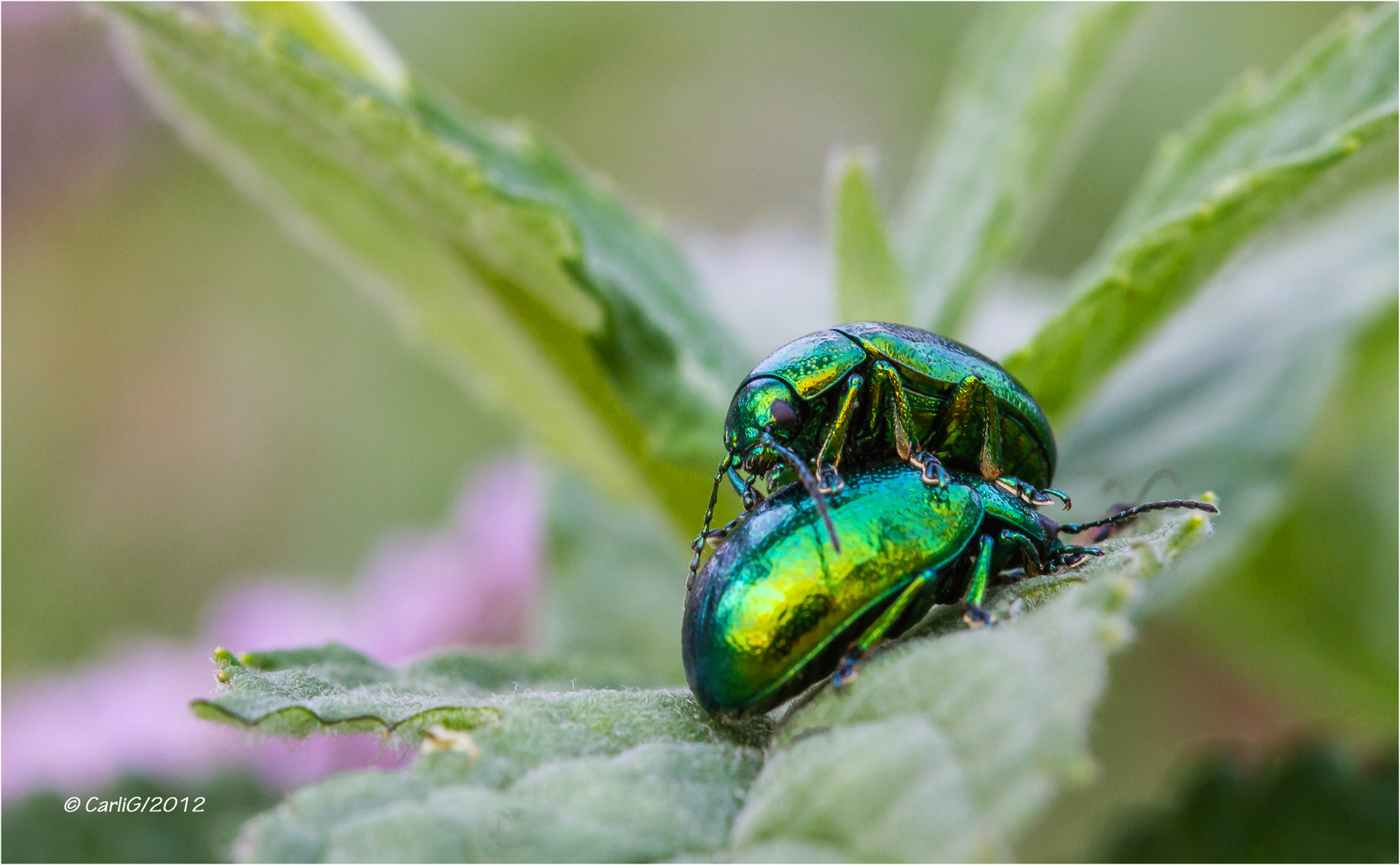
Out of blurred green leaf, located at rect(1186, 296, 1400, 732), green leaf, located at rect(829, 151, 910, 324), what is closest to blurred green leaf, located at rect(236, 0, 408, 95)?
green leaf, located at rect(829, 151, 910, 324)

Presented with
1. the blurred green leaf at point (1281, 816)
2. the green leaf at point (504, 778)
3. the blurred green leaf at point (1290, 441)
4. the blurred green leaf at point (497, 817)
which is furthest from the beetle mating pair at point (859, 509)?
the blurred green leaf at point (1281, 816)

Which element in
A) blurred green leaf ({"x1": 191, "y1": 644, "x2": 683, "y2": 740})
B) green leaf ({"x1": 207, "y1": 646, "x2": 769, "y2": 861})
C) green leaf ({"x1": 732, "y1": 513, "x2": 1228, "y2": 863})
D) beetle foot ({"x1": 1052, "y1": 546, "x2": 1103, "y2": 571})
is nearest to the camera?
green leaf ({"x1": 732, "y1": 513, "x2": 1228, "y2": 863})

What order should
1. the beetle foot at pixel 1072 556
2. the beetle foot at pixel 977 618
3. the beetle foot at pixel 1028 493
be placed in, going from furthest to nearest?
1. the beetle foot at pixel 1028 493
2. the beetle foot at pixel 1072 556
3. the beetle foot at pixel 977 618

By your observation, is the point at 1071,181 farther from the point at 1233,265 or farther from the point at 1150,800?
the point at 1233,265

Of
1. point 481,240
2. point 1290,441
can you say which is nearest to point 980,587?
point 481,240

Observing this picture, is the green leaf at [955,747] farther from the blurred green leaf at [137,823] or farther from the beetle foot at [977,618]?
the blurred green leaf at [137,823]

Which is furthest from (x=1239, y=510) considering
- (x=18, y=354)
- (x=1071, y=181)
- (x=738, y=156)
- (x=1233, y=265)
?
(x=18, y=354)

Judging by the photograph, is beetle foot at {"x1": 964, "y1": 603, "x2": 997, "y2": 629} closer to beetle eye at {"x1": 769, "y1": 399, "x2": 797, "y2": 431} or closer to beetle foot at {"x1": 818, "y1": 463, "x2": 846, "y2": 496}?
beetle foot at {"x1": 818, "y1": 463, "x2": 846, "y2": 496}
